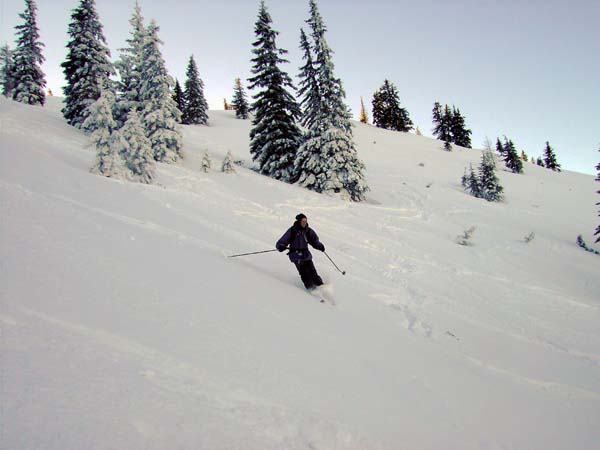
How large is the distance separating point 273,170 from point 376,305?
1710 centimetres

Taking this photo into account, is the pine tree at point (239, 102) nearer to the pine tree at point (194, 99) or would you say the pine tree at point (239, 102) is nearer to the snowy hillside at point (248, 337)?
the pine tree at point (194, 99)

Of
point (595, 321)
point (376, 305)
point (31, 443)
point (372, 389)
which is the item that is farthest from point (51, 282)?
point (595, 321)

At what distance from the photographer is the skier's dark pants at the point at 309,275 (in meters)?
6.71

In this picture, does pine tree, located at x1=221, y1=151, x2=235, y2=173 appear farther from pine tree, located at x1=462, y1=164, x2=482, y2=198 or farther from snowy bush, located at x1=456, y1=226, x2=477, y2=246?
pine tree, located at x1=462, y1=164, x2=482, y2=198

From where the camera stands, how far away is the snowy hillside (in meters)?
2.12

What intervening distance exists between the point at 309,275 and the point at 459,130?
68.8 meters

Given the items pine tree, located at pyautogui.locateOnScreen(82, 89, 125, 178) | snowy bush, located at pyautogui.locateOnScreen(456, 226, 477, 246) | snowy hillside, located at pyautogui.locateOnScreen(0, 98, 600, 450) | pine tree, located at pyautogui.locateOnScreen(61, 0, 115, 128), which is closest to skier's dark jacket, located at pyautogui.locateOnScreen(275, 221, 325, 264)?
snowy hillside, located at pyautogui.locateOnScreen(0, 98, 600, 450)

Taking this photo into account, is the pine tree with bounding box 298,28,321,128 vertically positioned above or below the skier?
above

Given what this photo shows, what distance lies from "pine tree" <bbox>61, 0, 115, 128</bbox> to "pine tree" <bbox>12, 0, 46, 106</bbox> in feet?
33.7

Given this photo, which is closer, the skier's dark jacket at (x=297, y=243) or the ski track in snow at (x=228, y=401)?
the ski track in snow at (x=228, y=401)

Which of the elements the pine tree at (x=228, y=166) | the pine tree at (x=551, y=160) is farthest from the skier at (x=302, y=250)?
the pine tree at (x=551, y=160)

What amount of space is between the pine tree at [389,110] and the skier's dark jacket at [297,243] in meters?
66.6

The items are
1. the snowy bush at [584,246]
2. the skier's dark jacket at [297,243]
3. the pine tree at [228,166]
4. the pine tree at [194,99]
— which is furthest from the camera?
the pine tree at [194,99]

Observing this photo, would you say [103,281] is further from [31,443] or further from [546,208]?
[546,208]
